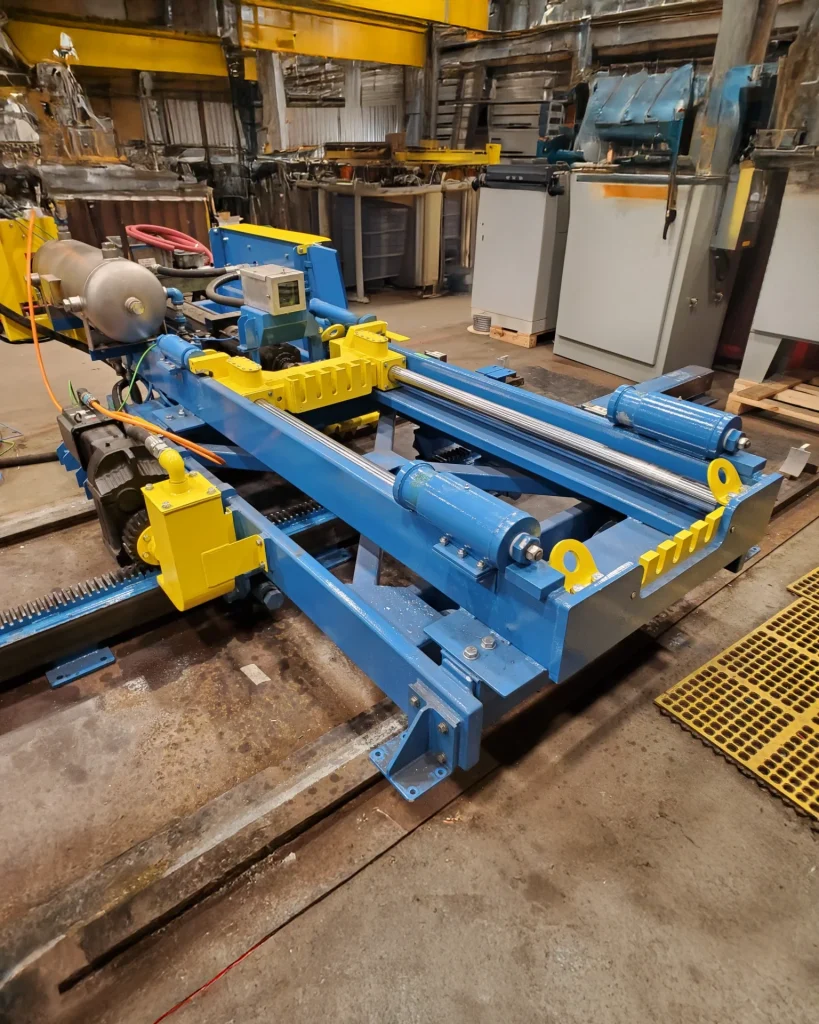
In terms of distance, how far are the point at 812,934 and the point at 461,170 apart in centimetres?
708

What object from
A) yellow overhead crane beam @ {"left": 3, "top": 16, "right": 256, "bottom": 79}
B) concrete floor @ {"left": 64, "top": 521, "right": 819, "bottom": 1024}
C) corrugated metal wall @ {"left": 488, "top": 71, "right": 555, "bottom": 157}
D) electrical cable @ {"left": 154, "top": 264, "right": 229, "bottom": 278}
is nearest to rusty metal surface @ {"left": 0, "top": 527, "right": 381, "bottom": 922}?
concrete floor @ {"left": 64, "top": 521, "right": 819, "bottom": 1024}

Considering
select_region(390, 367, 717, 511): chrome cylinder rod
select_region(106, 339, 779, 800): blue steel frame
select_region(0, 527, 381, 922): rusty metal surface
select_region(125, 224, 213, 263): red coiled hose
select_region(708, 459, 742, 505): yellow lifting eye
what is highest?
select_region(125, 224, 213, 263): red coiled hose

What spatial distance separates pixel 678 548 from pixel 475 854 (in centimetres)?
76

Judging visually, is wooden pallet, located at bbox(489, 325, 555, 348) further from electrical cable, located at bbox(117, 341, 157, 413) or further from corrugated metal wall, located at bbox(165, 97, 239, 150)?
corrugated metal wall, located at bbox(165, 97, 239, 150)

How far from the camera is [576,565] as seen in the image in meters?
1.17

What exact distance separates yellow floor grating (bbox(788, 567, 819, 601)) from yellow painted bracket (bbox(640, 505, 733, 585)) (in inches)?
40.5

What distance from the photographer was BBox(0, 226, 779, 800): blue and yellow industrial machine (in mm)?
1169

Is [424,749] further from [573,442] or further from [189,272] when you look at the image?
[189,272]

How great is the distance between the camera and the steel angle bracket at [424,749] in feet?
3.81

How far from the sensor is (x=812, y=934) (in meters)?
1.22

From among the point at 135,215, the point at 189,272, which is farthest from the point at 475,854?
the point at 135,215

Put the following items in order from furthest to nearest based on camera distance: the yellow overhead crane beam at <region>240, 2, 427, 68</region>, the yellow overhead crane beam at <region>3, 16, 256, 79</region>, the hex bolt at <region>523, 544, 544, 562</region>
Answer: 1. the yellow overhead crane beam at <region>240, 2, 427, 68</region>
2. the yellow overhead crane beam at <region>3, 16, 256, 79</region>
3. the hex bolt at <region>523, 544, 544, 562</region>

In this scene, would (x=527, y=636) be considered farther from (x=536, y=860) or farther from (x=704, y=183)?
(x=704, y=183)

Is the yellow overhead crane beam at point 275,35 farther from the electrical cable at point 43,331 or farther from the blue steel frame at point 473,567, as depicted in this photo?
the blue steel frame at point 473,567
